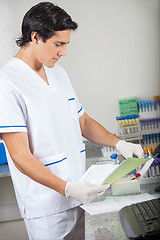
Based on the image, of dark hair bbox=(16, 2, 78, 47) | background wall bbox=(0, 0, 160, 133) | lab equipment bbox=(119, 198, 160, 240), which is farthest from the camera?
background wall bbox=(0, 0, 160, 133)

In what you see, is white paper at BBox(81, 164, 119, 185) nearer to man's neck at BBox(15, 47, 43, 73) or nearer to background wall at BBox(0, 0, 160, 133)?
man's neck at BBox(15, 47, 43, 73)

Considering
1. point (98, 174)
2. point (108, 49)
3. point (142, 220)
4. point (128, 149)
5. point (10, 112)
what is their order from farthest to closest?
point (108, 49), point (128, 149), point (98, 174), point (10, 112), point (142, 220)

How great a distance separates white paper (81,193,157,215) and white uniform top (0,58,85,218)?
0.43 feet

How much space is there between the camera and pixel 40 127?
64.9 inches

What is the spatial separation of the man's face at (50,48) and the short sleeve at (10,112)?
0.24 m

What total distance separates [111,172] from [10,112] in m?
0.52

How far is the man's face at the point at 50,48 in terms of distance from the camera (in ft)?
5.63

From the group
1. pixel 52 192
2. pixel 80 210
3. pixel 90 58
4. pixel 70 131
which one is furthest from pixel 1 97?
pixel 90 58

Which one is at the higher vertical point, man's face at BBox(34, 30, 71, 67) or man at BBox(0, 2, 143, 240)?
man's face at BBox(34, 30, 71, 67)

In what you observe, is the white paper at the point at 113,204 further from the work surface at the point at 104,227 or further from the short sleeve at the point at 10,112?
the short sleeve at the point at 10,112

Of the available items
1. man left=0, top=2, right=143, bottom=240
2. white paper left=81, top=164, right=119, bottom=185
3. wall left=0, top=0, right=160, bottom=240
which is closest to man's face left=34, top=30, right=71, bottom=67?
man left=0, top=2, right=143, bottom=240

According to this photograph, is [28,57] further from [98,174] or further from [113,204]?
[113,204]

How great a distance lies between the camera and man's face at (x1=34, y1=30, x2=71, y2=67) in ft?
5.63

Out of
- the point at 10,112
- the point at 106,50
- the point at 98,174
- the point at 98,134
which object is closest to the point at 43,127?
the point at 10,112
